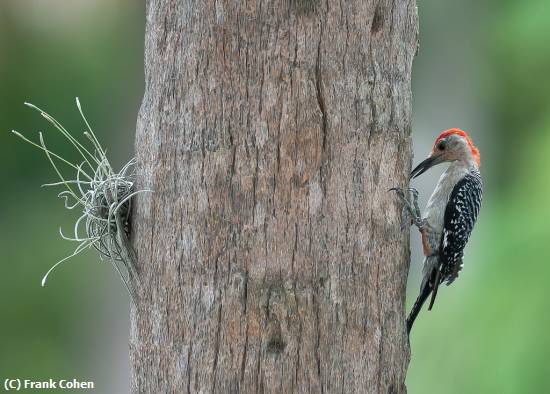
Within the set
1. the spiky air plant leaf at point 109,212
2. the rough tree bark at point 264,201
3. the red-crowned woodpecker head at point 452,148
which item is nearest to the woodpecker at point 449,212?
the red-crowned woodpecker head at point 452,148

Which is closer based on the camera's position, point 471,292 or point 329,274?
point 329,274

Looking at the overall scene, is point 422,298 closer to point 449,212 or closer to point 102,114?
point 449,212

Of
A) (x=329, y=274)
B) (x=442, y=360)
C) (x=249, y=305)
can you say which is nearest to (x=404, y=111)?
(x=329, y=274)

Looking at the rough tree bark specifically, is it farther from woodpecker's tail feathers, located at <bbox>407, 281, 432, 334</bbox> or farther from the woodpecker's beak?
the woodpecker's beak

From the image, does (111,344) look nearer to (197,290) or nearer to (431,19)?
(431,19)

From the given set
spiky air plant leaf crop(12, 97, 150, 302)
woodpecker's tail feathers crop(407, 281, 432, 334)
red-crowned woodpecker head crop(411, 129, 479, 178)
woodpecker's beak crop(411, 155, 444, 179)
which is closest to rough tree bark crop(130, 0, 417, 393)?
spiky air plant leaf crop(12, 97, 150, 302)

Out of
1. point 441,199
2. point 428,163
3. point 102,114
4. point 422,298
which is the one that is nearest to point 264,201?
point 422,298

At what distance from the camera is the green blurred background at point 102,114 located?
13.0 m

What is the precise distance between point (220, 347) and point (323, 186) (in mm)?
764

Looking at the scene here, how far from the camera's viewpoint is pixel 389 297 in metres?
3.76

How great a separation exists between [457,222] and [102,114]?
9.63 m

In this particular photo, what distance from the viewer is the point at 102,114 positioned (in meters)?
14.2

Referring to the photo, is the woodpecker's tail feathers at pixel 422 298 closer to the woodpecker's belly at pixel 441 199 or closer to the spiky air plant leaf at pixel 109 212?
the woodpecker's belly at pixel 441 199

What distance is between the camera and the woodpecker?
5.41 m
